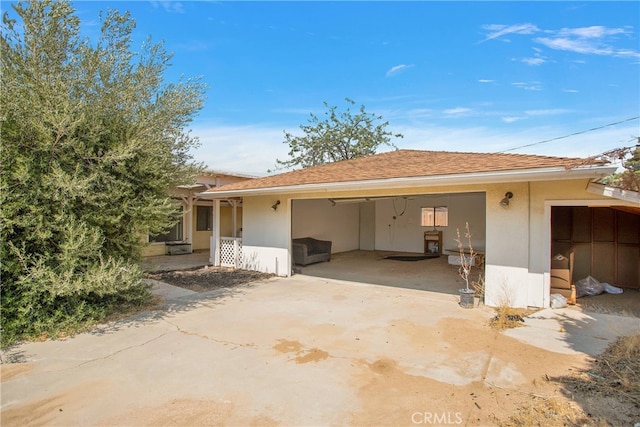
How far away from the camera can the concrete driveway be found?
297 centimetres

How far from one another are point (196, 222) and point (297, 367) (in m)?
13.4

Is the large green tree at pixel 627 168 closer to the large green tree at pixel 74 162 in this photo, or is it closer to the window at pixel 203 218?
the large green tree at pixel 74 162

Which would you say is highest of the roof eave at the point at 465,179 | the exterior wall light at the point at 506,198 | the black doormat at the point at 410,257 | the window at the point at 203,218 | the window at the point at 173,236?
the roof eave at the point at 465,179

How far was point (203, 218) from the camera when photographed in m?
16.3

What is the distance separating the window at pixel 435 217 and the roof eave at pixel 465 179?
312 inches

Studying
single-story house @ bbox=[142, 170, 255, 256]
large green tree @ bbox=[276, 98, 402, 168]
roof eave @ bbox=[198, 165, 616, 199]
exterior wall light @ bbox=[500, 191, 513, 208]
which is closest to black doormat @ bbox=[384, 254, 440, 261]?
roof eave @ bbox=[198, 165, 616, 199]

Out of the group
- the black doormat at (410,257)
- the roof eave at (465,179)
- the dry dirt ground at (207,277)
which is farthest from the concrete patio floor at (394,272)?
the roof eave at (465,179)

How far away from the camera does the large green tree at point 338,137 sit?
2669cm

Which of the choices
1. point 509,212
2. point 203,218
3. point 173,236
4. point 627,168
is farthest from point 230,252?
point 627,168

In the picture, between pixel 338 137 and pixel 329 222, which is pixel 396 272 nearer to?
pixel 329 222

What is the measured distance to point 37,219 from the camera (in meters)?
4.71

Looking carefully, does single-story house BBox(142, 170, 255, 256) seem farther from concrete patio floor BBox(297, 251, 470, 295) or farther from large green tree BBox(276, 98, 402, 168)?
large green tree BBox(276, 98, 402, 168)

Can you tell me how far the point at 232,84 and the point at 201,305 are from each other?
884cm

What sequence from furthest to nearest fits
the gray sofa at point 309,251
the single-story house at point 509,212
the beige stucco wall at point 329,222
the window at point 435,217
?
the window at point 435,217 < the beige stucco wall at point 329,222 < the gray sofa at point 309,251 < the single-story house at point 509,212
